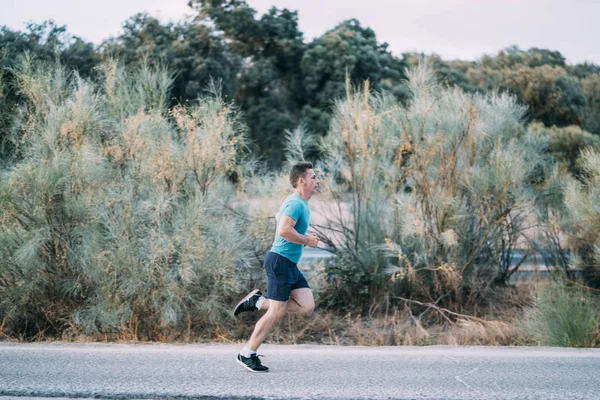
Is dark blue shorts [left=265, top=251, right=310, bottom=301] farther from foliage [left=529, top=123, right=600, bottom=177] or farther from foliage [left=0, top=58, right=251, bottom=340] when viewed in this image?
foliage [left=529, top=123, right=600, bottom=177]

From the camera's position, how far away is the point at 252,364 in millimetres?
5305

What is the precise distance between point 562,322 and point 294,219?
11.2ft

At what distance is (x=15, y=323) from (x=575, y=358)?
5991 millimetres

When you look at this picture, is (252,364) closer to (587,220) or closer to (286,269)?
(286,269)

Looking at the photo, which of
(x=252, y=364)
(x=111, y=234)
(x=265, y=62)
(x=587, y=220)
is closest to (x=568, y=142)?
(x=587, y=220)

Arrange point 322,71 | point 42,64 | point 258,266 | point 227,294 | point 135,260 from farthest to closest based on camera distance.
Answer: point 322,71 < point 42,64 < point 258,266 < point 227,294 < point 135,260

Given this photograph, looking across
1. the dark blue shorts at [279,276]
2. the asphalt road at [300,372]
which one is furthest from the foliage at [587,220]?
the dark blue shorts at [279,276]

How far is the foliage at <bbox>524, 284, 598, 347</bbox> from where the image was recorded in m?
6.73

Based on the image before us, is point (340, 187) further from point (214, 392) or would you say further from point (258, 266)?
point (214, 392)

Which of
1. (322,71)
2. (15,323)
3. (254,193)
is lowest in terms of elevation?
(15,323)

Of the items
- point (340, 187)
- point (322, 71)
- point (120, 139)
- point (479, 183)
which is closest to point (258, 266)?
point (340, 187)

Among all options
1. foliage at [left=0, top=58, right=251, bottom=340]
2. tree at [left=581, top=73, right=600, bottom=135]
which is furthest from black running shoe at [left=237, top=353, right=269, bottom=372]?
tree at [left=581, top=73, right=600, bottom=135]

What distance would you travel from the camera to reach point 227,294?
7676 mm

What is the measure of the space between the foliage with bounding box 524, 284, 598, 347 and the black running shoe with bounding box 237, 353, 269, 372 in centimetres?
331
